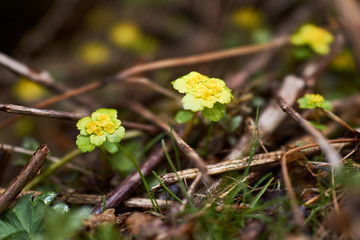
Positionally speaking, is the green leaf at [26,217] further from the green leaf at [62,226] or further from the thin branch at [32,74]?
the thin branch at [32,74]

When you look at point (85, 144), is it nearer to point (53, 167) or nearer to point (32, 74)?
point (53, 167)

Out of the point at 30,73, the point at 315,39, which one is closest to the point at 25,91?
the point at 30,73

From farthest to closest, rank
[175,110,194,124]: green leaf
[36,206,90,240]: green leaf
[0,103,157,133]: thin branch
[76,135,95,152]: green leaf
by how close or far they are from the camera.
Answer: [175,110,194,124]: green leaf
[0,103,157,133]: thin branch
[76,135,95,152]: green leaf
[36,206,90,240]: green leaf

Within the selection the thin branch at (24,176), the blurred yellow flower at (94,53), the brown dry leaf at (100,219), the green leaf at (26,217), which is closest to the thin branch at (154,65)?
the thin branch at (24,176)

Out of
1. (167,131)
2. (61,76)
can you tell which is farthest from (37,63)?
(167,131)

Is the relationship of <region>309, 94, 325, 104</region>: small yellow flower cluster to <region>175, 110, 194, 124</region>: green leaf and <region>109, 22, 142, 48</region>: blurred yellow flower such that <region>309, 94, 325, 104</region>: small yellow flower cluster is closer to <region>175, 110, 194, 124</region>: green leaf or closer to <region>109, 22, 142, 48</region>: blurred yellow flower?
<region>175, 110, 194, 124</region>: green leaf

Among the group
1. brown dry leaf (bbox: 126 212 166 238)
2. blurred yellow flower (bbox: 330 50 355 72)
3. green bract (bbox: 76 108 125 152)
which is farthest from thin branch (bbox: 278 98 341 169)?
blurred yellow flower (bbox: 330 50 355 72)

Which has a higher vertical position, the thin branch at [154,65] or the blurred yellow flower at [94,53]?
the blurred yellow flower at [94,53]
